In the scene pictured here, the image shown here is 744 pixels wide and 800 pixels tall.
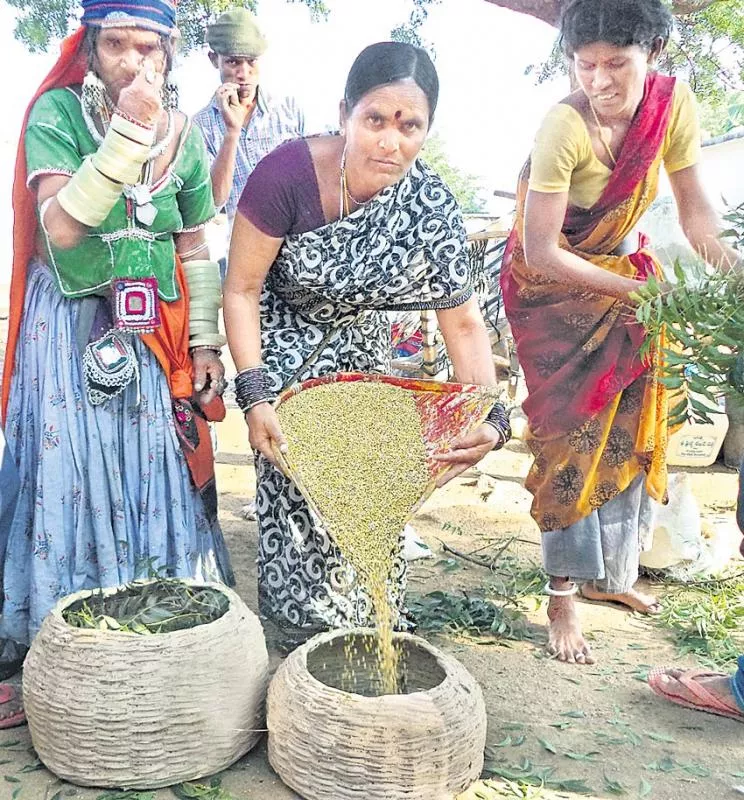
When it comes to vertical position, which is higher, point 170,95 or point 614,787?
point 170,95

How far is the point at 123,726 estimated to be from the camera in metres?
2.04

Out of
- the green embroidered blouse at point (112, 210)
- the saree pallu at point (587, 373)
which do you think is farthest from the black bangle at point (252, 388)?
the saree pallu at point (587, 373)

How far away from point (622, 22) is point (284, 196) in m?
1.17

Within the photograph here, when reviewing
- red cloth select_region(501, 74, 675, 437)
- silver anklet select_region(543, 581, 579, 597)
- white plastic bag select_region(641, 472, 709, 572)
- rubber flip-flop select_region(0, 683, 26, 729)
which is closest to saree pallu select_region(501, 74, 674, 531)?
red cloth select_region(501, 74, 675, 437)

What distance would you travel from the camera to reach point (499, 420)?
2.54 meters

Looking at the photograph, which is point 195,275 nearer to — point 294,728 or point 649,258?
point 294,728

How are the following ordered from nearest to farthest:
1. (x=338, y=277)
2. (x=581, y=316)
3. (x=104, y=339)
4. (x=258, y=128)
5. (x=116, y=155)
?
(x=116, y=155) → (x=104, y=339) → (x=338, y=277) → (x=581, y=316) → (x=258, y=128)

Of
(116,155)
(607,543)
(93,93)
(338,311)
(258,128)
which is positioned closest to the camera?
(116,155)

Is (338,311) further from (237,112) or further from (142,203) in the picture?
(237,112)

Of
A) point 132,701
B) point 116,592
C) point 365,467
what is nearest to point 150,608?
point 116,592

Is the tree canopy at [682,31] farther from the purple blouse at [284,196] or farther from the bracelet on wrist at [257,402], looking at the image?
the bracelet on wrist at [257,402]

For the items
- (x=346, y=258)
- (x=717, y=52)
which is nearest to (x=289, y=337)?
(x=346, y=258)

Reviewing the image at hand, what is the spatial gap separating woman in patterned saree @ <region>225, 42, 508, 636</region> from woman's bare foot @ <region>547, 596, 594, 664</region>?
0.57 meters

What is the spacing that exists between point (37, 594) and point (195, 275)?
971 millimetres
